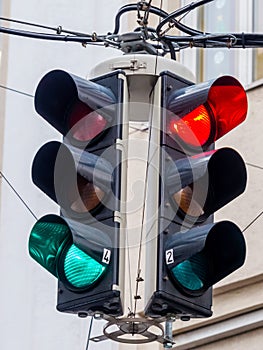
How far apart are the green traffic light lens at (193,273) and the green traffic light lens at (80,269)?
0.34 metres

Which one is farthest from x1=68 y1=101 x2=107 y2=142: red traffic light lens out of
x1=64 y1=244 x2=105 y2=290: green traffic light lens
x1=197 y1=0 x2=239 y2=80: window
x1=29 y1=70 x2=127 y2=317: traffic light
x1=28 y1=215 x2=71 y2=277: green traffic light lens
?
x1=197 y1=0 x2=239 y2=80: window

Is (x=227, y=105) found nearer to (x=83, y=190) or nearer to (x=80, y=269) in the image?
(x=83, y=190)

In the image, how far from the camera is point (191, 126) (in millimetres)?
6551

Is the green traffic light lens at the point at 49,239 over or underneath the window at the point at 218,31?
underneath

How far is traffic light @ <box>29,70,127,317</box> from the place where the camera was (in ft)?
20.4

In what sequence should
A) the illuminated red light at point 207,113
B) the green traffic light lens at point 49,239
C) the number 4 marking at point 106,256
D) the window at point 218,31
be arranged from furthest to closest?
the window at point 218,31
the illuminated red light at point 207,113
the green traffic light lens at point 49,239
the number 4 marking at point 106,256

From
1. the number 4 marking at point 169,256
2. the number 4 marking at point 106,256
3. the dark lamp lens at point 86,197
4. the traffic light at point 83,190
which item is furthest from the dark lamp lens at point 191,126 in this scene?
the number 4 marking at point 106,256

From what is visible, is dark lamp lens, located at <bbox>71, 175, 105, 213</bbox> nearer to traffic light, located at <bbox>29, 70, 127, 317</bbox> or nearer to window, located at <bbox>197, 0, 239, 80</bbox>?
traffic light, located at <bbox>29, 70, 127, 317</bbox>

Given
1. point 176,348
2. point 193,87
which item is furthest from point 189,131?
point 176,348

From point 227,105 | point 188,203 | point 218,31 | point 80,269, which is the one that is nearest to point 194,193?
point 188,203

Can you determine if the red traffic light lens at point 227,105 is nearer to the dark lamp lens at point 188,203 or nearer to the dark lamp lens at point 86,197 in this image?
the dark lamp lens at point 188,203

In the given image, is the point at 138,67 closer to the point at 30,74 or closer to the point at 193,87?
the point at 193,87

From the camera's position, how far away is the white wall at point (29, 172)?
11.6 meters

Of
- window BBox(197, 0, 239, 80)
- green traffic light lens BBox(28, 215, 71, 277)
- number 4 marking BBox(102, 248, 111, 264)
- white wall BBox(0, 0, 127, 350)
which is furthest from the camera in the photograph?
white wall BBox(0, 0, 127, 350)
